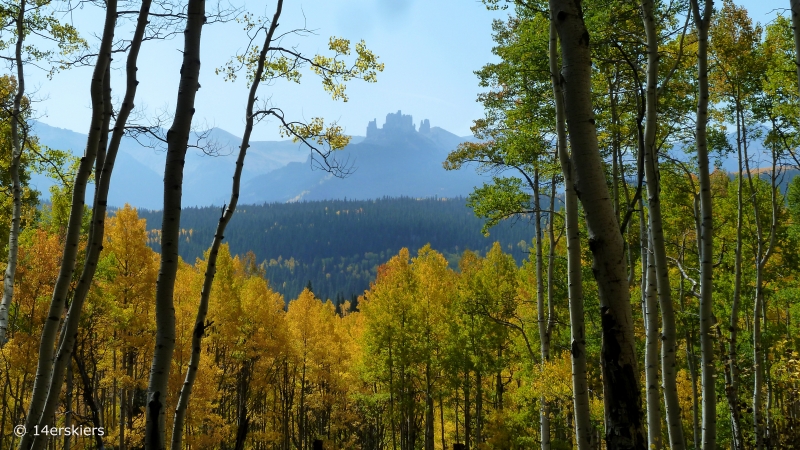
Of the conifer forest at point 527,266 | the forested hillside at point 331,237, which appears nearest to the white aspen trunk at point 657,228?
the conifer forest at point 527,266

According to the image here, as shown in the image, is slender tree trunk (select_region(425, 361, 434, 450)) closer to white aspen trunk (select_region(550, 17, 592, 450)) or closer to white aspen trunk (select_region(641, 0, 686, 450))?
white aspen trunk (select_region(641, 0, 686, 450))

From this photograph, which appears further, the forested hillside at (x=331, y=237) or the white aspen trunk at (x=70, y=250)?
the forested hillside at (x=331, y=237)

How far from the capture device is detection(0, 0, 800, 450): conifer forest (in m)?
3.66

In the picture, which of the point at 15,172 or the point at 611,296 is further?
the point at 15,172

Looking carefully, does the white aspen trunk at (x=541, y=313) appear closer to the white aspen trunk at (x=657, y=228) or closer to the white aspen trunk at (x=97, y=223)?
the white aspen trunk at (x=657, y=228)

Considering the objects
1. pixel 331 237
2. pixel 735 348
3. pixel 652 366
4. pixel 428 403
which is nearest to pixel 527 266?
pixel 428 403

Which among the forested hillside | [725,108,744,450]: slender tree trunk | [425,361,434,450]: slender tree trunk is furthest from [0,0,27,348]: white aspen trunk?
the forested hillside

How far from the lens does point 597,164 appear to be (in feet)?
8.17

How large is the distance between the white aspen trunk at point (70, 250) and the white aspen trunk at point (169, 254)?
2.96ft

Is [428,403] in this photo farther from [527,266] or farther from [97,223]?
[97,223]

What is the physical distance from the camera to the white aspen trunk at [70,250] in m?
3.78

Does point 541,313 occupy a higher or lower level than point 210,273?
lower

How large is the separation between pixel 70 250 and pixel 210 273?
3.89 feet

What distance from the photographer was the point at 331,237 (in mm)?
172750
